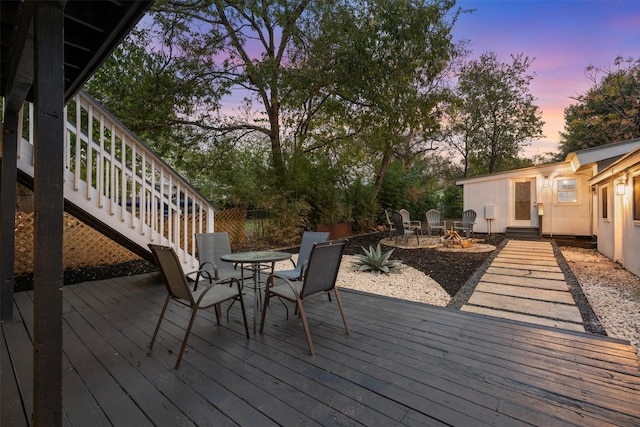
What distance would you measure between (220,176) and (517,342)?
7.33 meters

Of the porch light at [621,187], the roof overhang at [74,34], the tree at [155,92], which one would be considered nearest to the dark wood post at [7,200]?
the roof overhang at [74,34]

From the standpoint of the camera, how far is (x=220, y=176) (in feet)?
26.2

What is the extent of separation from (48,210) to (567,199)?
13097 mm

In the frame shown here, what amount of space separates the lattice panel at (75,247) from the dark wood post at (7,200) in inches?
95.7

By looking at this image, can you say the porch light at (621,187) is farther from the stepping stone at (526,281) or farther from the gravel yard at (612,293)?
the stepping stone at (526,281)

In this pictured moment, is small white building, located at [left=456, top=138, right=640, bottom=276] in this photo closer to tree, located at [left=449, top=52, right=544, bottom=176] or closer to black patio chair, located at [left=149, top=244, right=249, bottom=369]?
black patio chair, located at [left=149, top=244, right=249, bottom=369]

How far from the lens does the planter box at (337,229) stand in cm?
984

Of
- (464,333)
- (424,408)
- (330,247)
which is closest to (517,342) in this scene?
(464,333)

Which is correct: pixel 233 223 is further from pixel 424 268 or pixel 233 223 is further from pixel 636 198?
pixel 636 198

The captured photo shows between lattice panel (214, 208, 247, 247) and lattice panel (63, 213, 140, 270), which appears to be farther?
lattice panel (214, 208, 247, 247)

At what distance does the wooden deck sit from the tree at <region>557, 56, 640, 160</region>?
57.5 feet

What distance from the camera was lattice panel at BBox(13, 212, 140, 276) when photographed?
473 cm

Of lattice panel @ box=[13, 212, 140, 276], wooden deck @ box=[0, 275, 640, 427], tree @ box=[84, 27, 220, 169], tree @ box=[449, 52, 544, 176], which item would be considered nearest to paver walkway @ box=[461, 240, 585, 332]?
wooden deck @ box=[0, 275, 640, 427]

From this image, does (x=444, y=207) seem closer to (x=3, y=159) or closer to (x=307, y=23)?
(x=307, y=23)
